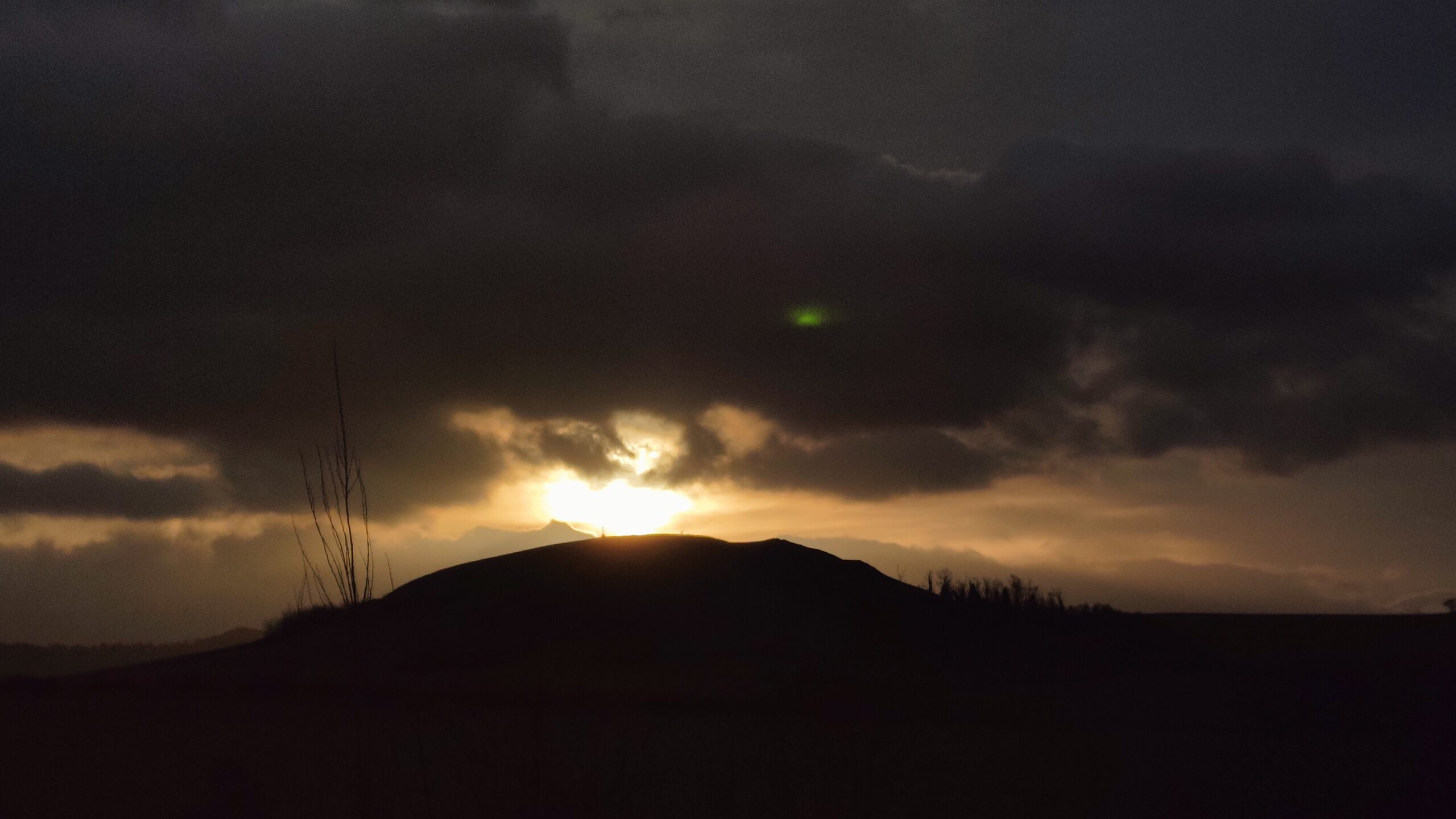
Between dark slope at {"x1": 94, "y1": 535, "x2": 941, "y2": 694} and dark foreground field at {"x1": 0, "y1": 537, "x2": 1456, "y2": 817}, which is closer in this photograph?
dark foreground field at {"x1": 0, "y1": 537, "x2": 1456, "y2": 817}

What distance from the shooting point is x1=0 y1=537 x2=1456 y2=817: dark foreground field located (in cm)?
866

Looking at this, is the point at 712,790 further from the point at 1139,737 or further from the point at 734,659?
the point at 734,659

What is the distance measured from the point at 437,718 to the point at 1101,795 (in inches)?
368

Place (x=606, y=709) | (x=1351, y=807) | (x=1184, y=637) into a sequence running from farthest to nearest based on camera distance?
1. (x=1184, y=637)
2. (x=606, y=709)
3. (x=1351, y=807)

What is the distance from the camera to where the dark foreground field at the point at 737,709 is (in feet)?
28.4

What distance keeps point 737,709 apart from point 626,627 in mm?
8416

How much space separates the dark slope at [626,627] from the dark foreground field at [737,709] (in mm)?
114

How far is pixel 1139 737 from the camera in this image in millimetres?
14148

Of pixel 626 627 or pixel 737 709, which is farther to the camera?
pixel 626 627

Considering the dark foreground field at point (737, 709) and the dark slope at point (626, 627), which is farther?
the dark slope at point (626, 627)

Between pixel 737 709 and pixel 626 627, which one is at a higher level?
pixel 626 627

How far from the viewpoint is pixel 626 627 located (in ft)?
83.8

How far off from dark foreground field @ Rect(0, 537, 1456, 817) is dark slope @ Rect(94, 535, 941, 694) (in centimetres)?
11

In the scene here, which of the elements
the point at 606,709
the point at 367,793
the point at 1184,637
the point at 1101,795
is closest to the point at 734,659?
the point at 606,709
